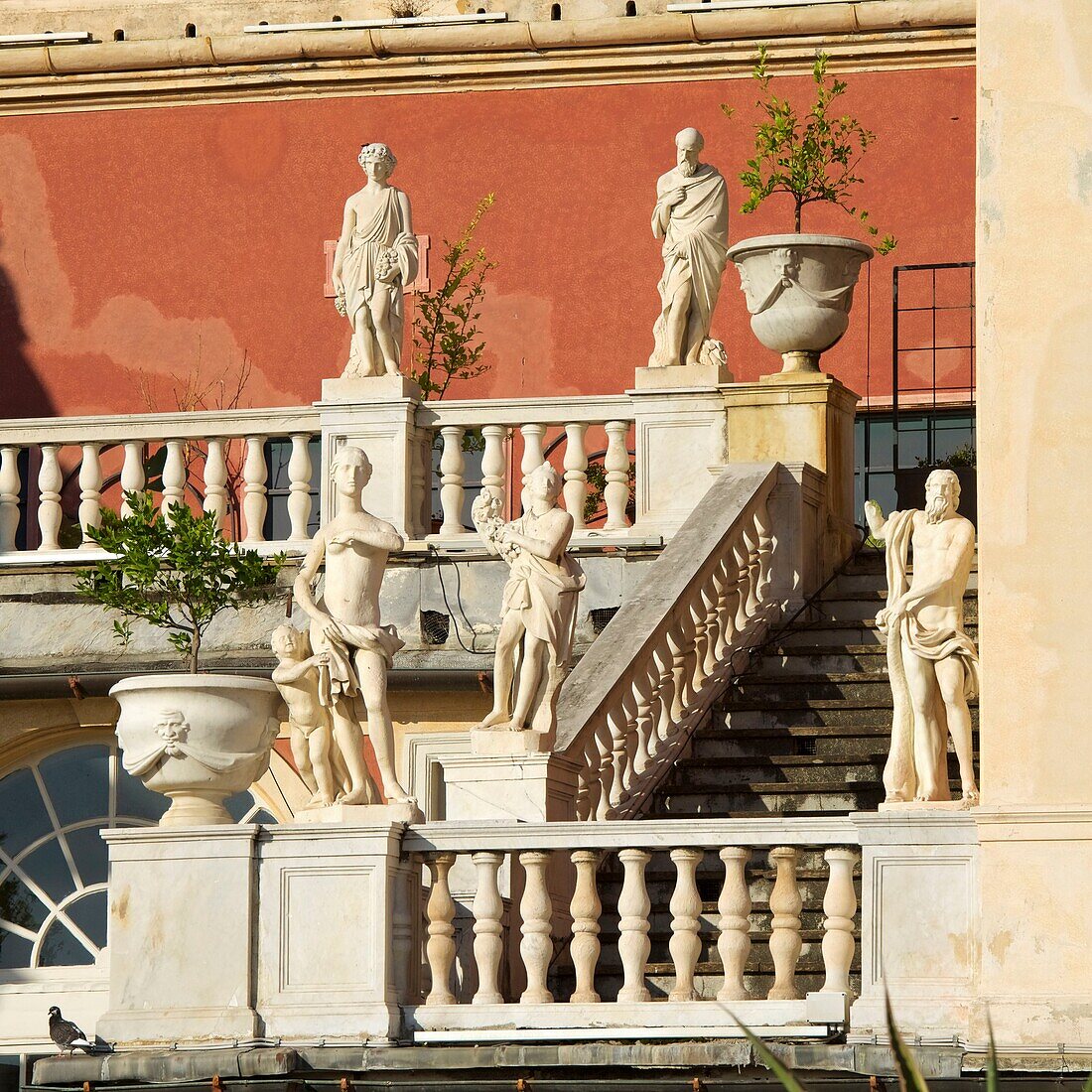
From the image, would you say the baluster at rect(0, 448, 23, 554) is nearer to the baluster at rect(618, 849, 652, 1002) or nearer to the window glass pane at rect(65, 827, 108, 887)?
the window glass pane at rect(65, 827, 108, 887)

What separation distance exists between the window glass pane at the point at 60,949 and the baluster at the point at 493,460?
336 centimetres

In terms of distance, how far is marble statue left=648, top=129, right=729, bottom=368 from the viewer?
51.7ft

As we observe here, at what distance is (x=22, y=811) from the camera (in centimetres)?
1628

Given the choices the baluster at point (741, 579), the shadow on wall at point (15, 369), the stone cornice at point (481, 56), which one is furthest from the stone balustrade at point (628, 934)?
the shadow on wall at point (15, 369)

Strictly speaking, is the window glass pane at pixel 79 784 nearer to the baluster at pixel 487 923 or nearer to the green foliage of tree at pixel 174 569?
the green foliage of tree at pixel 174 569

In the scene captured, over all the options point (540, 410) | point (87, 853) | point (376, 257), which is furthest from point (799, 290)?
point (87, 853)

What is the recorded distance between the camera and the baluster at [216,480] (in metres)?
15.7

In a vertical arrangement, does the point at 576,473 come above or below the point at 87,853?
above

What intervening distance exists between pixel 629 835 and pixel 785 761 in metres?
2.66

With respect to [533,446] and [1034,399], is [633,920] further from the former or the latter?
[533,446]

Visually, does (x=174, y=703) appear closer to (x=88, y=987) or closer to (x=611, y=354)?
(x=88, y=987)

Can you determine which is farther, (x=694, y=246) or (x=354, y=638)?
(x=694, y=246)

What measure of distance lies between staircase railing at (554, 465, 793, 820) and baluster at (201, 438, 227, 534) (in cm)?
261

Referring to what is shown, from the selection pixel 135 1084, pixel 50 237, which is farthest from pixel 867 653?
pixel 50 237
